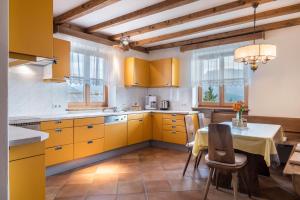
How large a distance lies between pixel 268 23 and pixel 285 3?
0.81m

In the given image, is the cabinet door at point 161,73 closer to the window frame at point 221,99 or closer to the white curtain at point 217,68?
the white curtain at point 217,68

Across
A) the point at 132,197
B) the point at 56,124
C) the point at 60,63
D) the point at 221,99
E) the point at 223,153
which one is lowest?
the point at 132,197

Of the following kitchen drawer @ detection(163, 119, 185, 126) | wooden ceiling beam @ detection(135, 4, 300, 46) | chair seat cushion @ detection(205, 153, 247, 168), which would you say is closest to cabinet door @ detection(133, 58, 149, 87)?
wooden ceiling beam @ detection(135, 4, 300, 46)

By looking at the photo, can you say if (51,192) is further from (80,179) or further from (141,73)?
(141,73)

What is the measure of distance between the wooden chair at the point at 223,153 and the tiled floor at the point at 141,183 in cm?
40

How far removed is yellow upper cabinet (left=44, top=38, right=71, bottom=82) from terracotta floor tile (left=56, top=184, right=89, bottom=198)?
1.73 m

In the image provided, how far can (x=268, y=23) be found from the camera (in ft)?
12.6

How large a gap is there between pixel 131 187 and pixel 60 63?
2258mm

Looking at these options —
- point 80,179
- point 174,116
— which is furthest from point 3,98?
point 174,116

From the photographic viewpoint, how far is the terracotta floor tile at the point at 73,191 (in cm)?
252

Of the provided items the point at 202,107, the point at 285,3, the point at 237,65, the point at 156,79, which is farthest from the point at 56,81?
the point at 285,3

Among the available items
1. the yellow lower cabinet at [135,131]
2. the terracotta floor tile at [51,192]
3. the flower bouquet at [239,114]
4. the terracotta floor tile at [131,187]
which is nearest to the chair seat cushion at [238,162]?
the flower bouquet at [239,114]

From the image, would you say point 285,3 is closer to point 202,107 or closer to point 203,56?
point 203,56

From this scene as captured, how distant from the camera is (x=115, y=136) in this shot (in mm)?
4125
